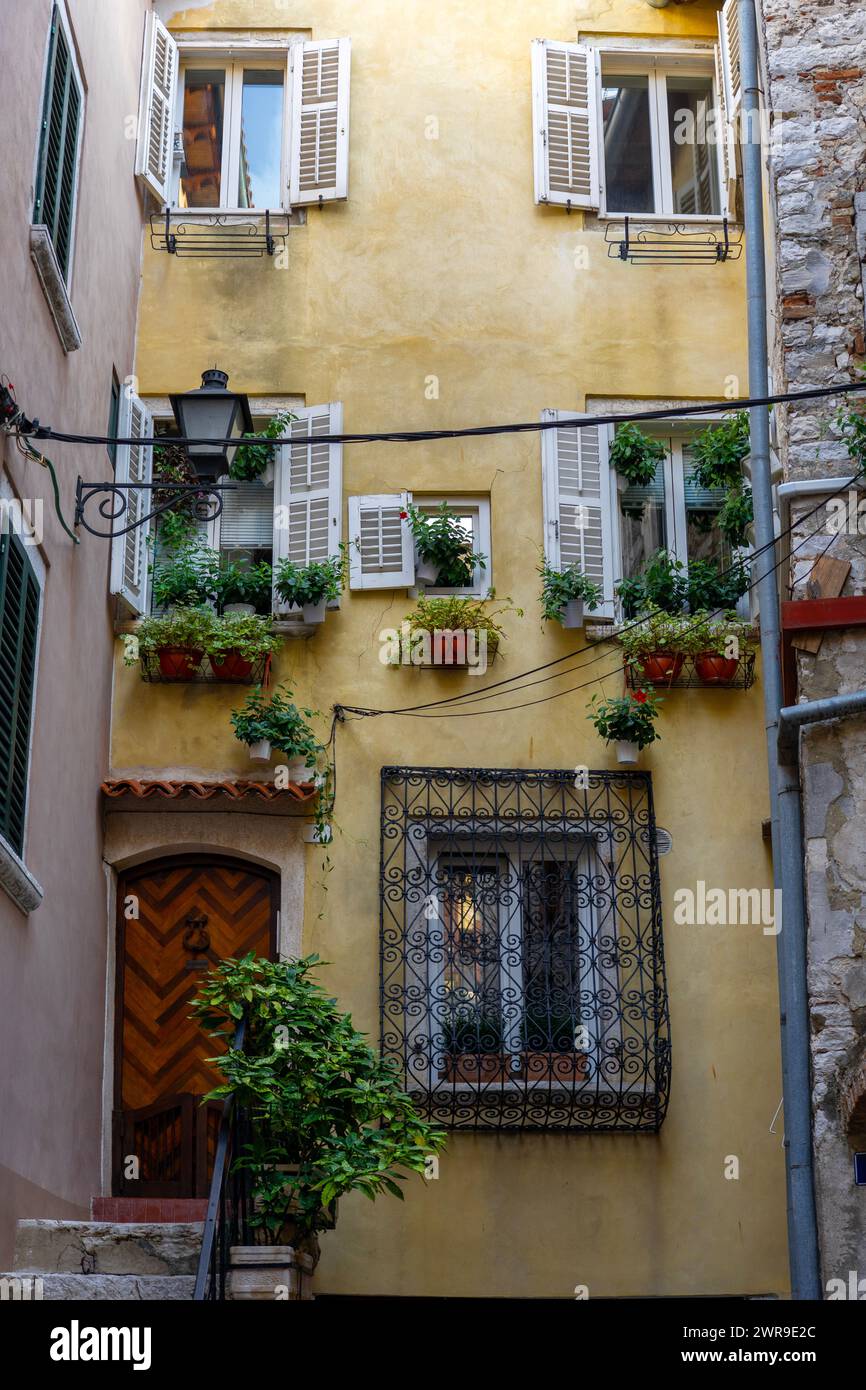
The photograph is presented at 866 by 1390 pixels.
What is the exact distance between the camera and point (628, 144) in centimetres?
1249

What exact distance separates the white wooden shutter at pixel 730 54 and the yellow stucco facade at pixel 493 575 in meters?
0.42

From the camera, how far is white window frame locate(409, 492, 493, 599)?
36.7ft

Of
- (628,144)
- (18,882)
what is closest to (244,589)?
(18,882)

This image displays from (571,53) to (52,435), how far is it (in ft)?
20.6

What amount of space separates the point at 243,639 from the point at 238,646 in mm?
56

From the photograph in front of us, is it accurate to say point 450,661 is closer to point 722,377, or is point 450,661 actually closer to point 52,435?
point 722,377

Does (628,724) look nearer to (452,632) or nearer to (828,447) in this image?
(452,632)

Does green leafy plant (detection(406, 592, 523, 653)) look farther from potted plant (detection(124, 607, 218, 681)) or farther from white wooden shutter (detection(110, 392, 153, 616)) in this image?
white wooden shutter (detection(110, 392, 153, 616))

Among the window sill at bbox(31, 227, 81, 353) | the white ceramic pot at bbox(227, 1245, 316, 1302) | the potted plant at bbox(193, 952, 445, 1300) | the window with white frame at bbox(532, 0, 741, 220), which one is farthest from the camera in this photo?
the window with white frame at bbox(532, 0, 741, 220)

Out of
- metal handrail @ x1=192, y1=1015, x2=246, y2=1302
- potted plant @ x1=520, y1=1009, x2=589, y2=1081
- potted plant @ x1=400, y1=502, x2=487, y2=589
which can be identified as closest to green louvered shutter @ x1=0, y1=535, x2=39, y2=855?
metal handrail @ x1=192, y1=1015, x2=246, y2=1302

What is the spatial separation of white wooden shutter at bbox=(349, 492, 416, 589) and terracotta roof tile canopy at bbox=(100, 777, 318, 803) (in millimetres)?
1468

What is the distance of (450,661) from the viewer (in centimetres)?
1076

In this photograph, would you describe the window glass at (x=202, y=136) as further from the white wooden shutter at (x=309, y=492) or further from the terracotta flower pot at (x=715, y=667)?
the terracotta flower pot at (x=715, y=667)
